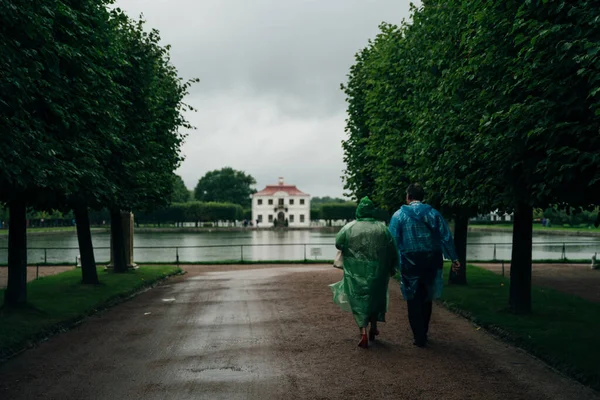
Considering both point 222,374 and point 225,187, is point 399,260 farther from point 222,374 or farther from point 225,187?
point 225,187

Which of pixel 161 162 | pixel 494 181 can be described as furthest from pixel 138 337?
pixel 161 162

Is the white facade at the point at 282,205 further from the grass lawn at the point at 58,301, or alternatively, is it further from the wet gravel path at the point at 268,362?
the wet gravel path at the point at 268,362

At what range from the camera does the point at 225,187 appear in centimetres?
13162

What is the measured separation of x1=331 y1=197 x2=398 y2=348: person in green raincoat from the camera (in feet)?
25.9

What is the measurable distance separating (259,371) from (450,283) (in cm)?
1036

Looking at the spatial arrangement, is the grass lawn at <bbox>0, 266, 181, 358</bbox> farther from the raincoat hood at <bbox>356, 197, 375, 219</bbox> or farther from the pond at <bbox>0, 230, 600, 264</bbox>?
the raincoat hood at <bbox>356, 197, 375, 219</bbox>

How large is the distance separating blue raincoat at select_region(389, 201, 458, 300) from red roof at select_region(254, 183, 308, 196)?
11162 centimetres

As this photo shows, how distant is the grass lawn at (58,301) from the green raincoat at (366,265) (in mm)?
4790

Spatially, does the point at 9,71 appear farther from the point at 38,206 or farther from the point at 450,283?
the point at 450,283

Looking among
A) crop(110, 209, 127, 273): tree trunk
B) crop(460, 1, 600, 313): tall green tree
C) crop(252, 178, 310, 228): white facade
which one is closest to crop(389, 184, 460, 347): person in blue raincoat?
crop(460, 1, 600, 313): tall green tree

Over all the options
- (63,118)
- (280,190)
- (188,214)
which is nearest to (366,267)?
(63,118)

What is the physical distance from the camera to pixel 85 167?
36.3 feet

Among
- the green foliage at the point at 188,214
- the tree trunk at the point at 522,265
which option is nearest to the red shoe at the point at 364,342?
the tree trunk at the point at 522,265

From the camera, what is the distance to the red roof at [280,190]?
395ft
